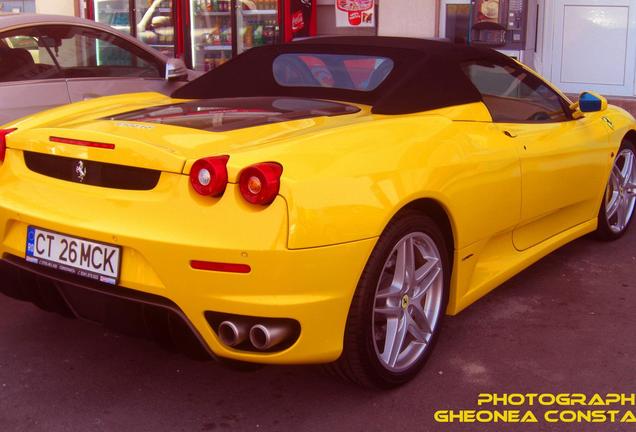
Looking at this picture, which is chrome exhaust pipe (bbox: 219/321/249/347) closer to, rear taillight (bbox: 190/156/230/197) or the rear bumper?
the rear bumper

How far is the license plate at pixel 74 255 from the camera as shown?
2.80 m

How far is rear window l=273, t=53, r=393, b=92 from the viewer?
385 cm

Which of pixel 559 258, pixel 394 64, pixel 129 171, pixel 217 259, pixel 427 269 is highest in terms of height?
pixel 394 64

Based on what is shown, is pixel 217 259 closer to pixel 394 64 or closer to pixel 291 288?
pixel 291 288

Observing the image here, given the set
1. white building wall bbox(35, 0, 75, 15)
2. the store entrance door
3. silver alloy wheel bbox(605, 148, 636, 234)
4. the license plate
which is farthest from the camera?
white building wall bbox(35, 0, 75, 15)

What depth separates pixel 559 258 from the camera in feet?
16.4

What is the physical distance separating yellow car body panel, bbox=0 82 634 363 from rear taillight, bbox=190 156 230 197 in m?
0.03

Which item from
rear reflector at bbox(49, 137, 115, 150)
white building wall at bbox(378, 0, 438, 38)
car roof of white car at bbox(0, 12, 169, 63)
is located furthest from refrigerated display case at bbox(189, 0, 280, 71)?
rear reflector at bbox(49, 137, 115, 150)

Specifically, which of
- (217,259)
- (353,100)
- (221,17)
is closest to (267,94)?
(353,100)

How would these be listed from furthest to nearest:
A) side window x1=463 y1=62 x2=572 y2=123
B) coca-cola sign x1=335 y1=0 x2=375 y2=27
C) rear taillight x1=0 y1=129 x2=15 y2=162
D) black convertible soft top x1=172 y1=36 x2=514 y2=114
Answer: coca-cola sign x1=335 y1=0 x2=375 y2=27
side window x1=463 y1=62 x2=572 y2=123
black convertible soft top x1=172 y1=36 x2=514 y2=114
rear taillight x1=0 y1=129 x2=15 y2=162

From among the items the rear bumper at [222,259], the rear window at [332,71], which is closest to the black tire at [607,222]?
the rear window at [332,71]

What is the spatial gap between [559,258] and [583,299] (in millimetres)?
748

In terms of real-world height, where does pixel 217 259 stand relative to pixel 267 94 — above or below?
below

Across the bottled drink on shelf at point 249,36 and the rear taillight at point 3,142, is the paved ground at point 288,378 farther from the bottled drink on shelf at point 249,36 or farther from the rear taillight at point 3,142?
the bottled drink on shelf at point 249,36
